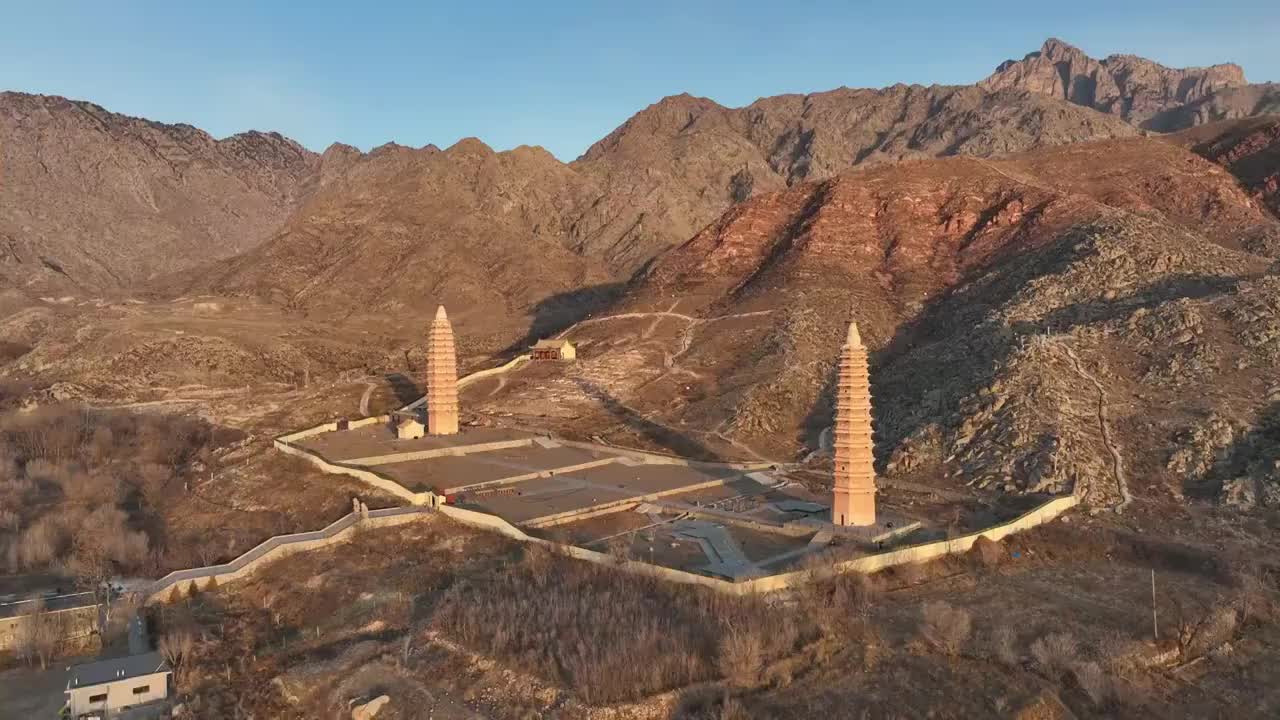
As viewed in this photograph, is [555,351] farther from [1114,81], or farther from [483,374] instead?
[1114,81]

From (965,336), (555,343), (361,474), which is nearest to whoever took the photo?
(361,474)

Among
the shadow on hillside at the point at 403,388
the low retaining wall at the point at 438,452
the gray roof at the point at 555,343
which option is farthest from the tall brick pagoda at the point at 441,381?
the gray roof at the point at 555,343

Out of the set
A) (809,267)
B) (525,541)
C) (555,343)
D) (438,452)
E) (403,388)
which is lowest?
(525,541)

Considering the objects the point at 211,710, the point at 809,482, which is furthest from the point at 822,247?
the point at 211,710

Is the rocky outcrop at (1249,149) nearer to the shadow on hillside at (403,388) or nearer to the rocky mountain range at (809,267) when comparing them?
the rocky mountain range at (809,267)

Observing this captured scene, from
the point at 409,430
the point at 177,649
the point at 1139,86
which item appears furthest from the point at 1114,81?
the point at 177,649
